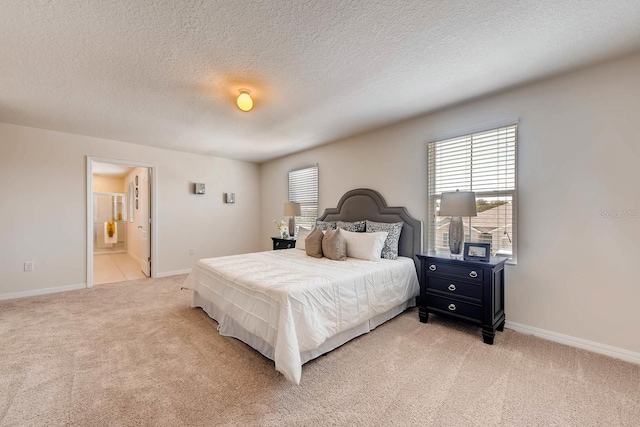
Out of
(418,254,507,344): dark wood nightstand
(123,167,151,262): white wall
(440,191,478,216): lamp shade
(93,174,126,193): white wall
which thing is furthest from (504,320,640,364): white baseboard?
(93,174,126,193): white wall

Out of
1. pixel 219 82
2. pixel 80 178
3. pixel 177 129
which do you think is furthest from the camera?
pixel 80 178

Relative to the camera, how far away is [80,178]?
416 cm

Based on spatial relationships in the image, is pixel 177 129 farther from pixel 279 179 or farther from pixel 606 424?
pixel 606 424

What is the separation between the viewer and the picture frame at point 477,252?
256 centimetres

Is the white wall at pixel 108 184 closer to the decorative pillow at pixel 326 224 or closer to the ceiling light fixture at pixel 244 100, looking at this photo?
the decorative pillow at pixel 326 224

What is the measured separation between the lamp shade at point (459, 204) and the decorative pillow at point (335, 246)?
3.91 ft

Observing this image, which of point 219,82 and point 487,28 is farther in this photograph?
point 219,82

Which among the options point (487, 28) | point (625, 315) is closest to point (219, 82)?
point (487, 28)

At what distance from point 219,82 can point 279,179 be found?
10.9 feet

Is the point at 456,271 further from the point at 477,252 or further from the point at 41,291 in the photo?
the point at 41,291

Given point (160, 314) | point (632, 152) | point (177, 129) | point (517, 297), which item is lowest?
point (160, 314)

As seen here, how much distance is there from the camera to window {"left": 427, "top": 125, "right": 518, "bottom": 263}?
2.69 metres

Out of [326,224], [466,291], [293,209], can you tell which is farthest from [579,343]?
[293,209]

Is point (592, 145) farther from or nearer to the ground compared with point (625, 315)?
farther from the ground
